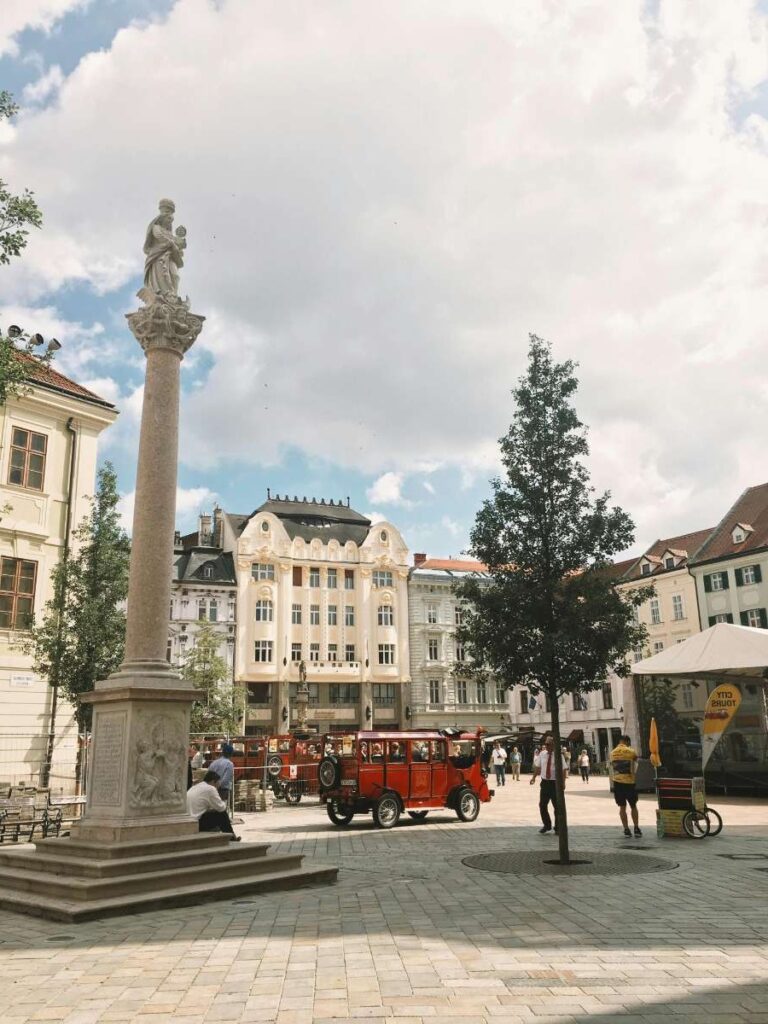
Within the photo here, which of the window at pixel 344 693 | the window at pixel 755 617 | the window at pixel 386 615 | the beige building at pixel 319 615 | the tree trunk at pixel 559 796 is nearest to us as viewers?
the tree trunk at pixel 559 796

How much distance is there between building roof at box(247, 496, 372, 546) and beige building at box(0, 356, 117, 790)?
30684mm

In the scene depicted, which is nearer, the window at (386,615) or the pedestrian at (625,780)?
the pedestrian at (625,780)

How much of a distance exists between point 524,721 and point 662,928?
5620cm

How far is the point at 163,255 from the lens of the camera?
43.3 feet

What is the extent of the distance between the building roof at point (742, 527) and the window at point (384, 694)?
69.8ft

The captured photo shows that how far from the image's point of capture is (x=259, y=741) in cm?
2828

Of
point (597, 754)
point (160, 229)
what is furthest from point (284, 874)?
point (597, 754)

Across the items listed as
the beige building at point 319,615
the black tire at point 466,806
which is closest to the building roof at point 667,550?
the beige building at point 319,615

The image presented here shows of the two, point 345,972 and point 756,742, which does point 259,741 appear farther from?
point 345,972

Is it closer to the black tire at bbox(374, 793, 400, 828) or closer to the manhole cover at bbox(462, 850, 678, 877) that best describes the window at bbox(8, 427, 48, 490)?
the black tire at bbox(374, 793, 400, 828)

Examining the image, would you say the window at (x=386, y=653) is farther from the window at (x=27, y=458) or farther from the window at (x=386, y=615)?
the window at (x=27, y=458)

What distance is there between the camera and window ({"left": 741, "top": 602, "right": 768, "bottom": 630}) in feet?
153

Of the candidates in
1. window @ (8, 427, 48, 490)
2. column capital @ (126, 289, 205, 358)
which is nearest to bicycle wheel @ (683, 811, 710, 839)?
column capital @ (126, 289, 205, 358)

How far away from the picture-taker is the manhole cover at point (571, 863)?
459 inches
